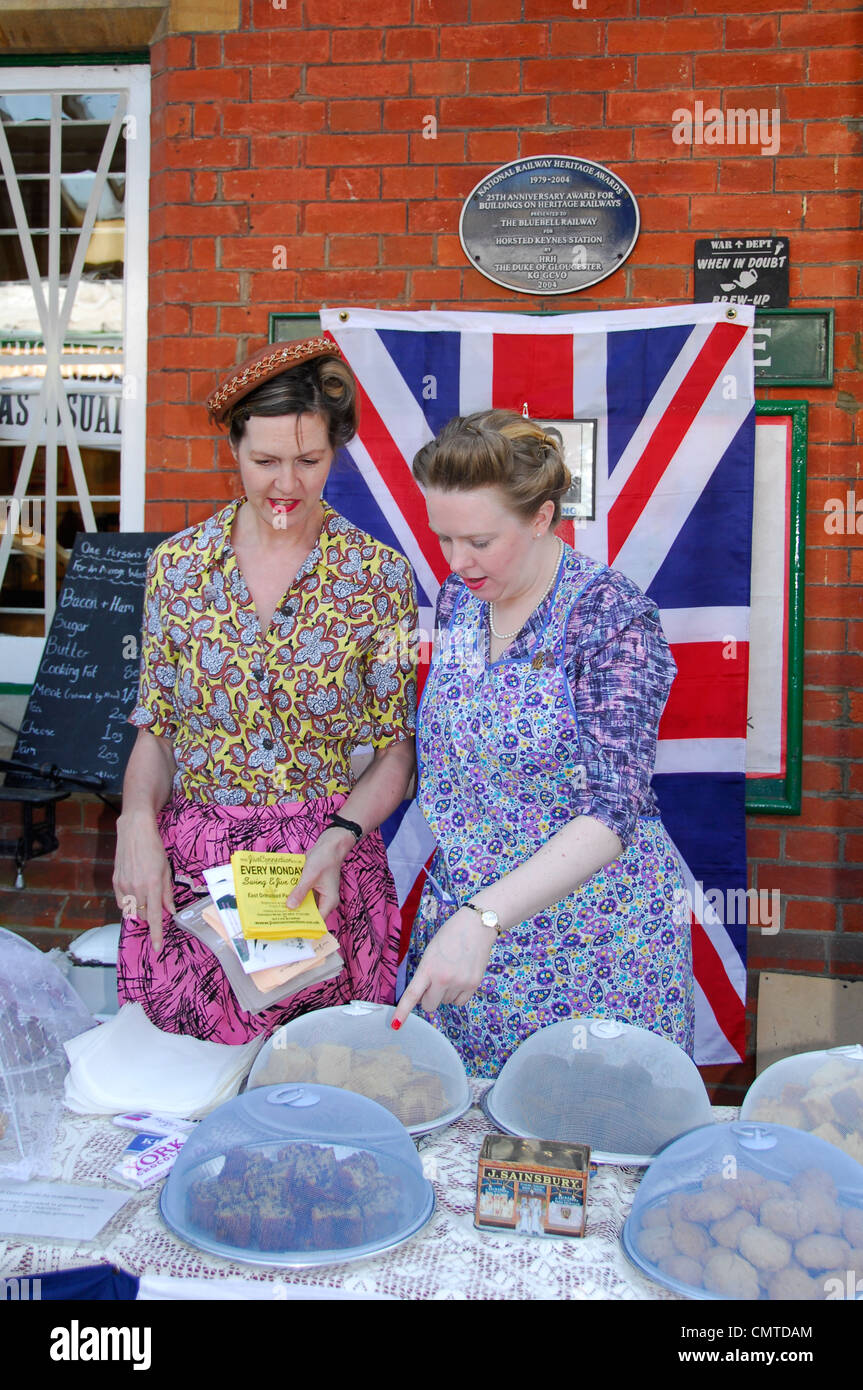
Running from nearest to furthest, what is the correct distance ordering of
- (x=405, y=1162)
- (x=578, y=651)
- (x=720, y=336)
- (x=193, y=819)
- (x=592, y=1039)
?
1. (x=405, y=1162)
2. (x=592, y=1039)
3. (x=578, y=651)
4. (x=193, y=819)
5. (x=720, y=336)

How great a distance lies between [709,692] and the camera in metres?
3.05

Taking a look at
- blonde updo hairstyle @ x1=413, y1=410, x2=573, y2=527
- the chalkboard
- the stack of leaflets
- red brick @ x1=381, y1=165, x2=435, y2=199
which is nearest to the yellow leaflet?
the stack of leaflets

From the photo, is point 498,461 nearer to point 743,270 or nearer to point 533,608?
point 533,608

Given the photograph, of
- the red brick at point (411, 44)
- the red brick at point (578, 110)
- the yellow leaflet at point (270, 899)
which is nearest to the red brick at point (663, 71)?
the red brick at point (578, 110)

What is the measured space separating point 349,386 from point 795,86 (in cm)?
204

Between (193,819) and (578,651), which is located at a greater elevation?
(578,651)

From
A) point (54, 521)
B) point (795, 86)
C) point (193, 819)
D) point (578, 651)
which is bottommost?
point (193, 819)

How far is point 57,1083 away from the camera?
5.35 ft

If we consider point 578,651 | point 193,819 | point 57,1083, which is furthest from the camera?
point 193,819

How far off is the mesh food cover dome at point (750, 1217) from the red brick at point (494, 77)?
9.78ft

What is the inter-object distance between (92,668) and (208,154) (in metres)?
1.63

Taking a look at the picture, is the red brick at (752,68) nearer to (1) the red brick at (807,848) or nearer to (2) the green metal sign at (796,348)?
(2) the green metal sign at (796,348)
